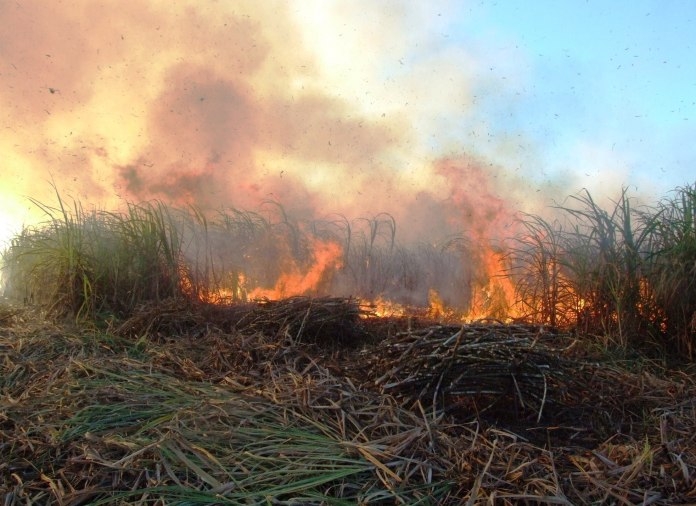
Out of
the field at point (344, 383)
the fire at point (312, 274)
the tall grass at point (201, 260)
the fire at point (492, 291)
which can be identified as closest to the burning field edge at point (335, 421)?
the field at point (344, 383)

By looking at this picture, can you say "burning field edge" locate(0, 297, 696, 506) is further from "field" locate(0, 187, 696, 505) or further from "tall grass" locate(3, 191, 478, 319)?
"tall grass" locate(3, 191, 478, 319)

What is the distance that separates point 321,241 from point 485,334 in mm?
5037

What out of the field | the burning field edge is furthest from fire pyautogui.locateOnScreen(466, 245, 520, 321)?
the burning field edge

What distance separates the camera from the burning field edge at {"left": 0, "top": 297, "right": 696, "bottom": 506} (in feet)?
6.02

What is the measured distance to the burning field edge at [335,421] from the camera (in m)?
1.83

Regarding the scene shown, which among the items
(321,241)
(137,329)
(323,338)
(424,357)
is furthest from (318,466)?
(321,241)

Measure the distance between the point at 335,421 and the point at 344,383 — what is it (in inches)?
19.0

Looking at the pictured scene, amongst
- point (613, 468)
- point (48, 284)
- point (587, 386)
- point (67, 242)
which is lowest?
point (613, 468)

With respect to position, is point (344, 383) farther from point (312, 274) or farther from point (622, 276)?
point (312, 274)

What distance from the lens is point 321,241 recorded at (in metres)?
7.77

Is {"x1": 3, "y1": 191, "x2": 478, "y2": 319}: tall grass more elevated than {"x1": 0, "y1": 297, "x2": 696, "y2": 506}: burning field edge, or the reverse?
{"x1": 3, "y1": 191, "x2": 478, "y2": 319}: tall grass

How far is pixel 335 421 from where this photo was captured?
7.64 feet

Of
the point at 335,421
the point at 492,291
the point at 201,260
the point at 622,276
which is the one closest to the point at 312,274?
the point at 201,260

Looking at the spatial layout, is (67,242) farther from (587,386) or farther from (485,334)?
(587,386)
